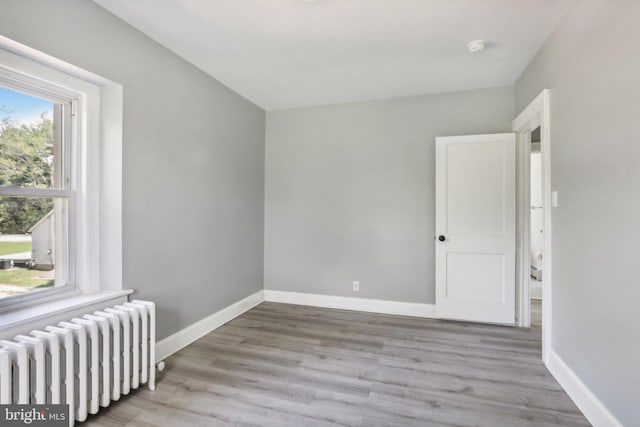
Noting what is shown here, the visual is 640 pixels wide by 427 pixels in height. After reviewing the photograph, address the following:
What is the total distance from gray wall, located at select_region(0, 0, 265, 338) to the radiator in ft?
1.28

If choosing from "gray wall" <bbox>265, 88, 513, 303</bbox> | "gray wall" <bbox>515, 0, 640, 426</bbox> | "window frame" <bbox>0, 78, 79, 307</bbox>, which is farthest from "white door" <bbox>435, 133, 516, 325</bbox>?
"window frame" <bbox>0, 78, 79, 307</bbox>

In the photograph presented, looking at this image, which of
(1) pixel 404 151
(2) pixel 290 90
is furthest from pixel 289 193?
(1) pixel 404 151

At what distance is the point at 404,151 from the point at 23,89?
3267 millimetres

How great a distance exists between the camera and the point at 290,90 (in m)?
3.45

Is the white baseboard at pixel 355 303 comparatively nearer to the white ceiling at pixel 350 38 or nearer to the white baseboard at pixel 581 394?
the white baseboard at pixel 581 394

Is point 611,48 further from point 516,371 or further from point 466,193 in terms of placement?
point 516,371

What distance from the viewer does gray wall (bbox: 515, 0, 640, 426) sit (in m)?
1.46

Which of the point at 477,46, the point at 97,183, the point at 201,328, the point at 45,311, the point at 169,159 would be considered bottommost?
the point at 201,328

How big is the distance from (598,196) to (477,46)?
4.82 ft

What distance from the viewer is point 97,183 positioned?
2125mm

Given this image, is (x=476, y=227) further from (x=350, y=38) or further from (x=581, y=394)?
(x=350, y=38)

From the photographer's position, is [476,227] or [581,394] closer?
[581,394]

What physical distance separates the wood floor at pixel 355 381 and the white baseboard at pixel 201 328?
7cm

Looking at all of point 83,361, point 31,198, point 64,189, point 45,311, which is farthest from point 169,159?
point 83,361
